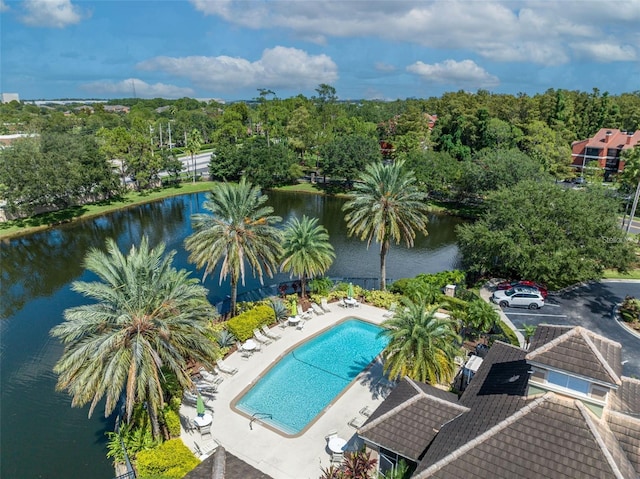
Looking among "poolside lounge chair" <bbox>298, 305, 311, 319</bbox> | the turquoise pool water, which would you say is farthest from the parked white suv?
"poolside lounge chair" <bbox>298, 305, 311, 319</bbox>

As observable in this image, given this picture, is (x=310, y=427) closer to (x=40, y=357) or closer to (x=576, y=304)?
(x=40, y=357)

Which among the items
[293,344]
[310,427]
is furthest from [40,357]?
[310,427]

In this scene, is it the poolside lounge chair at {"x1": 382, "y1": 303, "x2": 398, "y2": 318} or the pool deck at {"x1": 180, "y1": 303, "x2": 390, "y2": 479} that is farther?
the poolside lounge chair at {"x1": 382, "y1": 303, "x2": 398, "y2": 318}

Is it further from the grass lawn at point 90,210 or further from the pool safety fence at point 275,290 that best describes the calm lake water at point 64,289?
the pool safety fence at point 275,290

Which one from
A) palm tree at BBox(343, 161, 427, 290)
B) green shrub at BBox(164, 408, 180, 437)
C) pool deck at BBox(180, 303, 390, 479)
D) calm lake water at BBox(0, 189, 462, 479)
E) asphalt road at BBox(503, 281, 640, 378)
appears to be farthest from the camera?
palm tree at BBox(343, 161, 427, 290)

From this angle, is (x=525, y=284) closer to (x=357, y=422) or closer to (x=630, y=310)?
(x=630, y=310)

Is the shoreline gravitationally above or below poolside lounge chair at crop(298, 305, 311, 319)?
above

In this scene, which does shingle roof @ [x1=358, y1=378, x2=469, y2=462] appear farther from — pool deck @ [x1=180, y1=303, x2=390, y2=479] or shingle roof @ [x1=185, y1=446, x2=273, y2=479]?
shingle roof @ [x1=185, y1=446, x2=273, y2=479]

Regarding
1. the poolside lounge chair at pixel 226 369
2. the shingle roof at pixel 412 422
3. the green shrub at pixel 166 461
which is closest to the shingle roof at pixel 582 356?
the shingle roof at pixel 412 422
